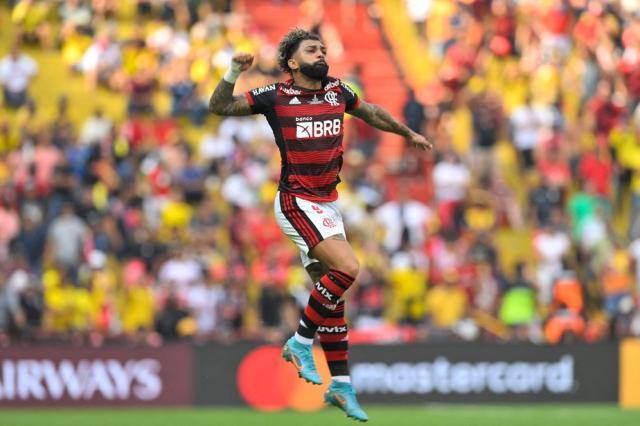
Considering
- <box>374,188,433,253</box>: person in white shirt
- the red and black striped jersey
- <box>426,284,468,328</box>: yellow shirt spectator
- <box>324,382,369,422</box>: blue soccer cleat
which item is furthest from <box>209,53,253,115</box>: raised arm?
<box>374,188,433,253</box>: person in white shirt

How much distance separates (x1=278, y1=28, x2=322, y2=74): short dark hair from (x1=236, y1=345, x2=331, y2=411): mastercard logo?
817 cm

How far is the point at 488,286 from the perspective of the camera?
21.0 m

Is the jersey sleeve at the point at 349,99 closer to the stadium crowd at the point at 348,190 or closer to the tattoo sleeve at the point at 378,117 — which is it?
the tattoo sleeve at the point at 378,117

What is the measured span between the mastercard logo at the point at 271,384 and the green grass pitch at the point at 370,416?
0.41 meters

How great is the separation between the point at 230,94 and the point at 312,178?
1.01m

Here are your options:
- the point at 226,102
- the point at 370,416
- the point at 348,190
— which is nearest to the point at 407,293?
the point at 348,190

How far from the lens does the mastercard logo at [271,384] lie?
65.0ft

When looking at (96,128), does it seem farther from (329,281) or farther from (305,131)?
(329,281)

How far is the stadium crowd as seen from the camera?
20.9 meters

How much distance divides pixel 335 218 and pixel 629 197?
11.6m

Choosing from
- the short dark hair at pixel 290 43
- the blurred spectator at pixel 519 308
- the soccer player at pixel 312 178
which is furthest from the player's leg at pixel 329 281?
the blurred spectator at pixel 519 308

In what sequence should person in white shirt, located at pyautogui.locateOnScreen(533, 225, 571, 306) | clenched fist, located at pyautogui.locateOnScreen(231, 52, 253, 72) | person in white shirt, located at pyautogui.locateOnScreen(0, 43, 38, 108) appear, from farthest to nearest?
person in white shirt, located at pyautogui.locateOnScreen(0, 43, 38, 108) → person in white shirt, located at pyautogui.locateOnScreen(533, 225, 571, 306) → clenched fist, located at pyautogui.locateOnScreen(231, 52, 253, 72)

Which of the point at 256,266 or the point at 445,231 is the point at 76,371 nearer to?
the point at 256,266

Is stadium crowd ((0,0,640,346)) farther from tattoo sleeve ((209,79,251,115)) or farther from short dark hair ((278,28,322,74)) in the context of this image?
tattoo sleeve ((209,79,251,115))
